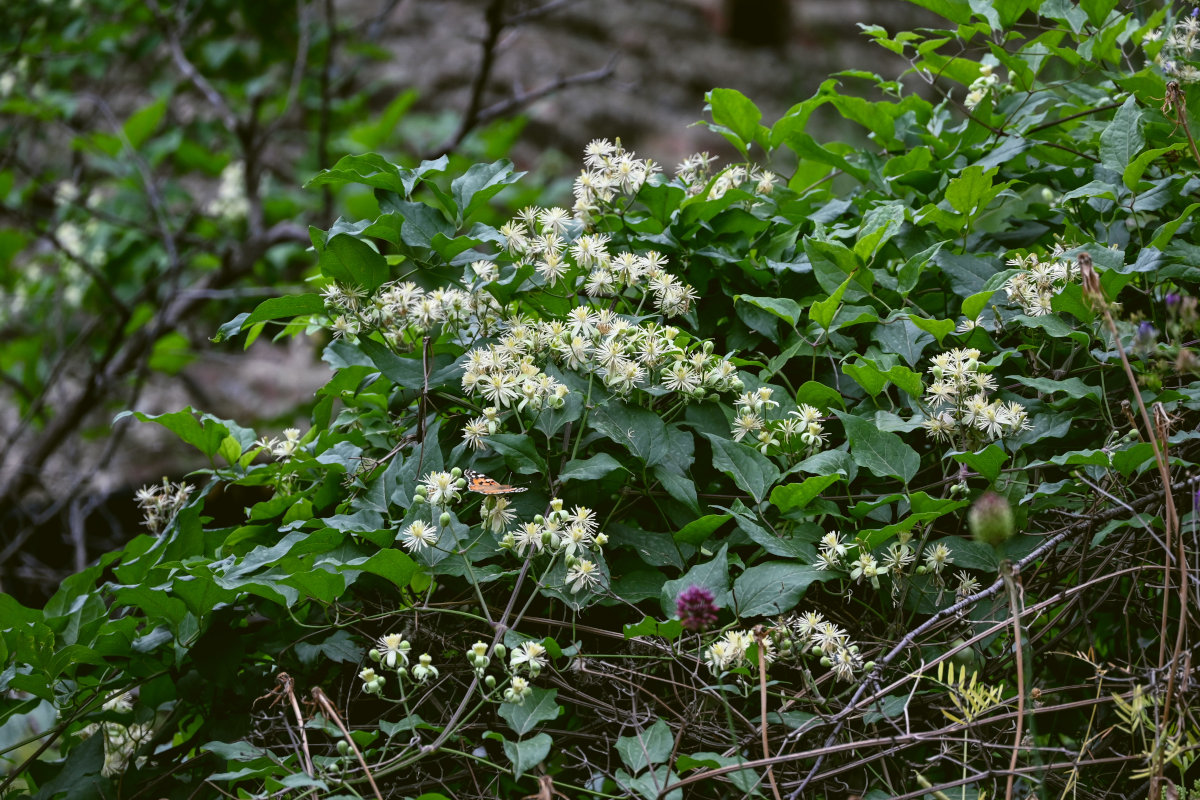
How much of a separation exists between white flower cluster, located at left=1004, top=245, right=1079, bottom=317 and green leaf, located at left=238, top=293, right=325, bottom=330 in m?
0.77

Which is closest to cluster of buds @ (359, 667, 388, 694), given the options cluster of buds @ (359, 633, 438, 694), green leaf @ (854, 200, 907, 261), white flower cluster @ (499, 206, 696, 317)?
cluster of buds @ (359, 633, 438, 694)

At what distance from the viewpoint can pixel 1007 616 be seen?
3.05ft

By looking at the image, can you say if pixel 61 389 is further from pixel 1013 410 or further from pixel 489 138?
pixel 1013 410

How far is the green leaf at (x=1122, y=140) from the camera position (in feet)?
3.59

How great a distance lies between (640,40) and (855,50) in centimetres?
112

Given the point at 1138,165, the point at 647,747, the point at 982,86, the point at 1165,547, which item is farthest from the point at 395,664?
the point at 982,86

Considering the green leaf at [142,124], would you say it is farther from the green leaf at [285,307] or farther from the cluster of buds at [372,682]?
the cluster of buds at [372,682]

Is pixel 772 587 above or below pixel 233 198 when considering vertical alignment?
above

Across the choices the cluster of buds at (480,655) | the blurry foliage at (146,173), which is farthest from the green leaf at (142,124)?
the cluster of buds at (480,655)

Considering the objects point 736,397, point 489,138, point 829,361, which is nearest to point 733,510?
point 736,397

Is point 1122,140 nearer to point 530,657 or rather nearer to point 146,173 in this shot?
point 530,657

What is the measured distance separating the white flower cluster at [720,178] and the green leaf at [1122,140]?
401 mm

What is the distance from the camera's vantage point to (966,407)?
94cm

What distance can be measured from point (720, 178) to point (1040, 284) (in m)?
0.42
